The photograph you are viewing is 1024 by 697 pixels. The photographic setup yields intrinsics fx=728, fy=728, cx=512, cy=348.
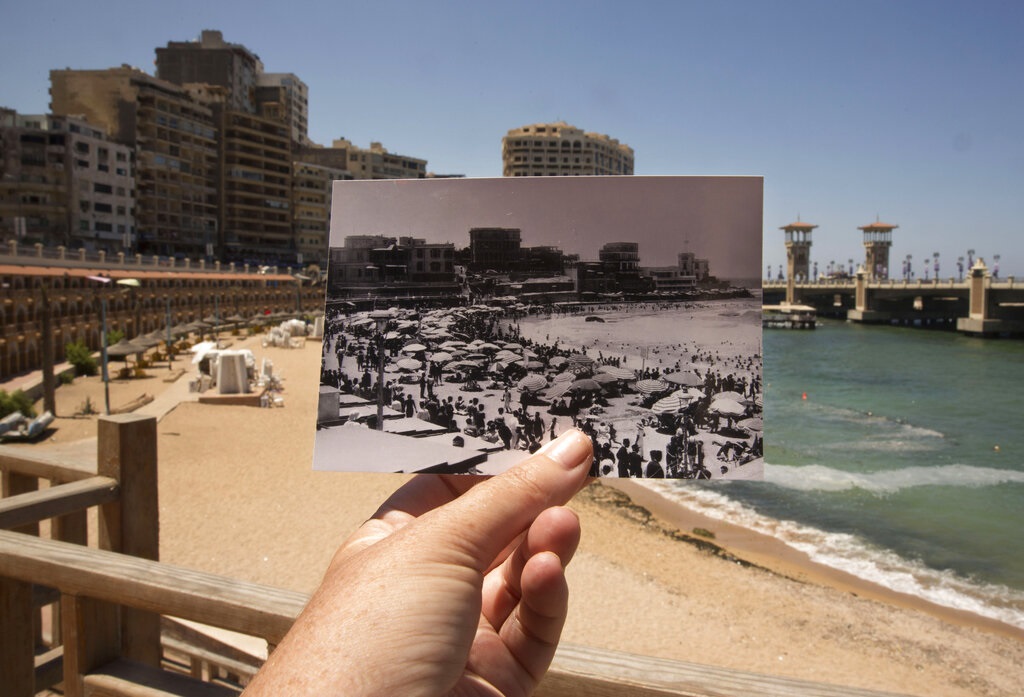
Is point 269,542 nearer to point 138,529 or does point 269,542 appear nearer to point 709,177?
point 138,529

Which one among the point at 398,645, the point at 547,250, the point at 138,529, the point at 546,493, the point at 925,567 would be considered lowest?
the point at 925,567

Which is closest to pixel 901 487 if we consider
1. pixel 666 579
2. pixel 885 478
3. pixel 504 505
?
pixel 885 478

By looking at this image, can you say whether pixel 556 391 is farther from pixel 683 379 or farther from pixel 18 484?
pixel 18 484

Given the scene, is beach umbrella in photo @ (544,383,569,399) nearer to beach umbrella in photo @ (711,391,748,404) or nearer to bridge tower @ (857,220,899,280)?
beach umbrella in photo @ (711,391,748,404)

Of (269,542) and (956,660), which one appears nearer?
(956,660)

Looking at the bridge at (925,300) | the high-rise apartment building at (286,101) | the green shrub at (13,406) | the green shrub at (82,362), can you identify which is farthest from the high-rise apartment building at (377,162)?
the green shrub at (13,406)

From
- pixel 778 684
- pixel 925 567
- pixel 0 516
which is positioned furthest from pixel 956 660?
pixel 0 516

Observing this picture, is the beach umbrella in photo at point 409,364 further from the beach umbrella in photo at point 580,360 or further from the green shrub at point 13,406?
the green shrub at point 13,406

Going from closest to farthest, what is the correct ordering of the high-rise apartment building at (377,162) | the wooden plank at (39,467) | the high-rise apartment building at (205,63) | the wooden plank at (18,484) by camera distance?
1. the wooden plank at (39,467)
2. the wooden plank at (18,484)
3. the high-rise apartment building at (205,63)
4. the high-rise apartment building at (377,162)
